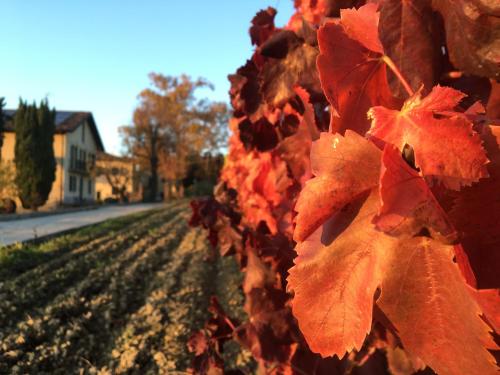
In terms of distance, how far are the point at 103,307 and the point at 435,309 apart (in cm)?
630

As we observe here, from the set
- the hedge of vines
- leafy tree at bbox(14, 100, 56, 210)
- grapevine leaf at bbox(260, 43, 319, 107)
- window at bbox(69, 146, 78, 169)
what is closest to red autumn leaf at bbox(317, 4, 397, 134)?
the hedge of vines

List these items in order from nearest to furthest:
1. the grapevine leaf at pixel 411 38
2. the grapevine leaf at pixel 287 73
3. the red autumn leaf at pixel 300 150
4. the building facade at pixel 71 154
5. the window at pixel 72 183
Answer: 1. the grapevine leaf at pixel 411 38
2. the grapevine leaf at pixel 287 73
3. the red autumn leaf at pixel 300 150
4. the building facade at pixel 71 154
5. the window at pixel 72 183

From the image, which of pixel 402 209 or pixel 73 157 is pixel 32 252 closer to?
pixel 402 209

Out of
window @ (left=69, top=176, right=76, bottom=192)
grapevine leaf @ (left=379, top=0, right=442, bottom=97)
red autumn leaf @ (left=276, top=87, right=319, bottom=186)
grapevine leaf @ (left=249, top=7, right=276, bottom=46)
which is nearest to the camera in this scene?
grapevine leaf @ (left=379, top=0, right=442, bottom=97)

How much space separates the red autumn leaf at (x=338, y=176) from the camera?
478 millimetres

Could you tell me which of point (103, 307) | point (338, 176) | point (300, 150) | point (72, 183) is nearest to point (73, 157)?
point (72, 183)

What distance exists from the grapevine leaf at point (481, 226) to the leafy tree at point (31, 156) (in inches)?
1324

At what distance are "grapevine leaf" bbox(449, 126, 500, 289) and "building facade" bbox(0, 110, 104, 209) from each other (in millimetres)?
36714

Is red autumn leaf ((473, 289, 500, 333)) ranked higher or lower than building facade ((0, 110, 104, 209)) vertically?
lower

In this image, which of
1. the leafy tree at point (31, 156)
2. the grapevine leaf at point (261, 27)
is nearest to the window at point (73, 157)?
the leafy tree at point (31, 156)

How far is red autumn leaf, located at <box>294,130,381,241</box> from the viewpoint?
48 cm

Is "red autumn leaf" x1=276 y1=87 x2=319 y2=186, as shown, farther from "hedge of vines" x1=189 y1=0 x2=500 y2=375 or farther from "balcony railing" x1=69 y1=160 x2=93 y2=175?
"balcony railing" x1=69 y1=160 x2=93 y2=175

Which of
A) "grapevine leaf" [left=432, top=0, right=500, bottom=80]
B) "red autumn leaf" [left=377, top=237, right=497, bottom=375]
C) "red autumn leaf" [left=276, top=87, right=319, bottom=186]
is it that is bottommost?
"red autumn leaf" [left=377, top=237, right=497, bottom=375]

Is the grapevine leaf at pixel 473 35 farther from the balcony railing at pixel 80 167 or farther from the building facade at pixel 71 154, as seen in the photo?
the balcony railing at pixel 80 167
